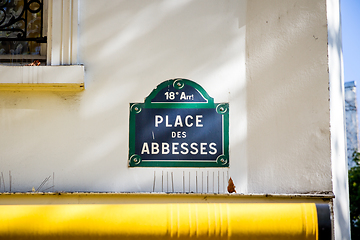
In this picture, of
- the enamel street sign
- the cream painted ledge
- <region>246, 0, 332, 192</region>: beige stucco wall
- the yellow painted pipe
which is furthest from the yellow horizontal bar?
<region>246, 0, 332, 192</region>: beige stucco wall

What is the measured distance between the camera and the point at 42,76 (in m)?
2.56

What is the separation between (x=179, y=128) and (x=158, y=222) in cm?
69

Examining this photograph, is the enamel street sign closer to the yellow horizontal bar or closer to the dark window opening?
the yellow horizontal bar

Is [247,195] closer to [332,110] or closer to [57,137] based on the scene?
[332,110]

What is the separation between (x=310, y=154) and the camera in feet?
8.25

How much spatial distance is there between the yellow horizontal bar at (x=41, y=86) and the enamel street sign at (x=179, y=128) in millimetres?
449

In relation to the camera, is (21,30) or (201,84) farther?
(21,30)

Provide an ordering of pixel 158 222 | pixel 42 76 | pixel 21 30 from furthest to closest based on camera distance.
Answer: pixel 21 30
pixel 42 76
pixel 158 222

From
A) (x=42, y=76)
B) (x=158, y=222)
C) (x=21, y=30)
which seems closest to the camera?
(x=158, y=222)

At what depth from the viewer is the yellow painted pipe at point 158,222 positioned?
7.38ft

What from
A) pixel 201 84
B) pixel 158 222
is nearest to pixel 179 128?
pixel 201 84

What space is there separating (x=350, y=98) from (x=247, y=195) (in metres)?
A: 10.4

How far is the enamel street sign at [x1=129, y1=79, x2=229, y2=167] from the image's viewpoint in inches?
101

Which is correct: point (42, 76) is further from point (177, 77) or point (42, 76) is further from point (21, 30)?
point (177, 77)
